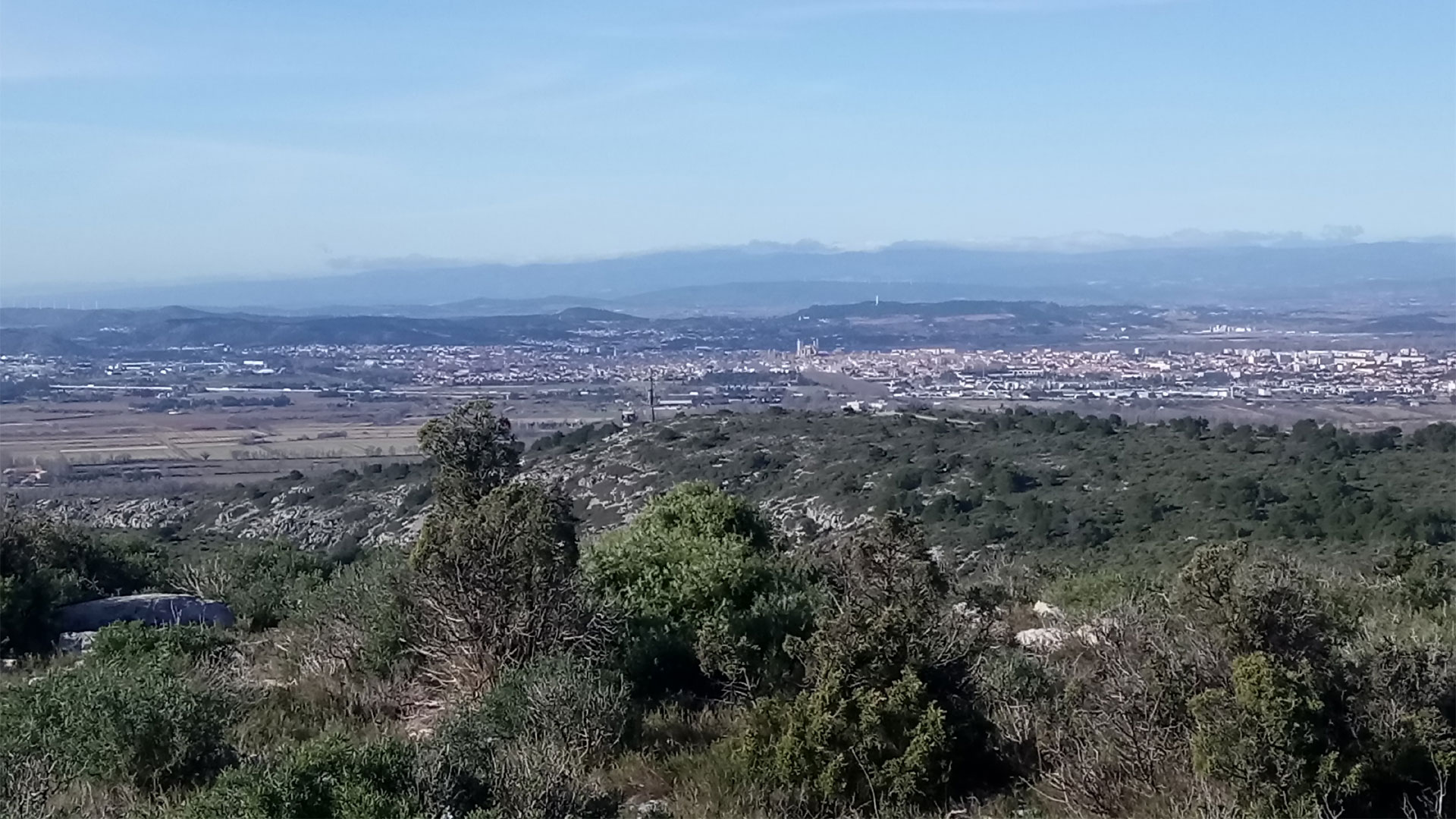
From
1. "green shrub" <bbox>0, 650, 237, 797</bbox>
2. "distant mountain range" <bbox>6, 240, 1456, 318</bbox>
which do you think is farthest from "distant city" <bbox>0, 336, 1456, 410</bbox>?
"green shrub" <bbox>0, 650, 237, 797</bbox>

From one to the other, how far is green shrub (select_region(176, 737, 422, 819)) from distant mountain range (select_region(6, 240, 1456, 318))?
190 feet

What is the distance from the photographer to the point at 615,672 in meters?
6.25

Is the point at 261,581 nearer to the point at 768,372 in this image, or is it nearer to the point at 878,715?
the point at 878,715

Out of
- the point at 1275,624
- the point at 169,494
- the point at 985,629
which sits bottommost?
the point at 169,494

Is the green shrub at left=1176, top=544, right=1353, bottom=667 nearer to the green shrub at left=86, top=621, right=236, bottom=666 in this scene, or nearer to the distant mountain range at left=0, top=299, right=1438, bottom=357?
the green shrub at left=86, top=621, right=236, bottom=666

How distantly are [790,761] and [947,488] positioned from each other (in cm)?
2038

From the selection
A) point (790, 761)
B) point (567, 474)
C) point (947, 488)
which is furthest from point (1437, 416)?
point (790, 761)

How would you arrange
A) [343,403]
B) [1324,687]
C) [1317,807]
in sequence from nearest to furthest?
[1317,807] < [1324,687] < [343,403]

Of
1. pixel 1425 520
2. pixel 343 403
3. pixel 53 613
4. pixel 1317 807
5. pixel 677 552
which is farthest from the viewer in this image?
pixel 343 403

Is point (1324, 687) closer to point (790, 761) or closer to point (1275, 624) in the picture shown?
point (1275, 624)

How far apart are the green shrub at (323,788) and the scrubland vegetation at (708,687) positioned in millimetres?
12

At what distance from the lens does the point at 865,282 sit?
126562 millimetres

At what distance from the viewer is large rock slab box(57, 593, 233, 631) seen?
9414mm

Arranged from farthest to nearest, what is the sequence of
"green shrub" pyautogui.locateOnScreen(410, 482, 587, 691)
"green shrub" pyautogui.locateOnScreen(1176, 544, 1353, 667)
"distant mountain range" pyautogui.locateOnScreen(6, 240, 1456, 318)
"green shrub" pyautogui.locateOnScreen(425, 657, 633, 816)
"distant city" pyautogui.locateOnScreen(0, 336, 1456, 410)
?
"distant mountain range" pyautogui.locateOnScreen(6, 240, 1456, 318) → "distant city" pyautogui.locateOnScreen(0, 336, 1456, 410) → "green shrub" pyautogui.locateOnScreen(410, 482, 587, 691) → "green shrub" pyautogui.locateOnScreen(1176, 544, 1353, 667) → "green shrub" pyautogui.locateOnScreen(425, 657, 633, 816)
